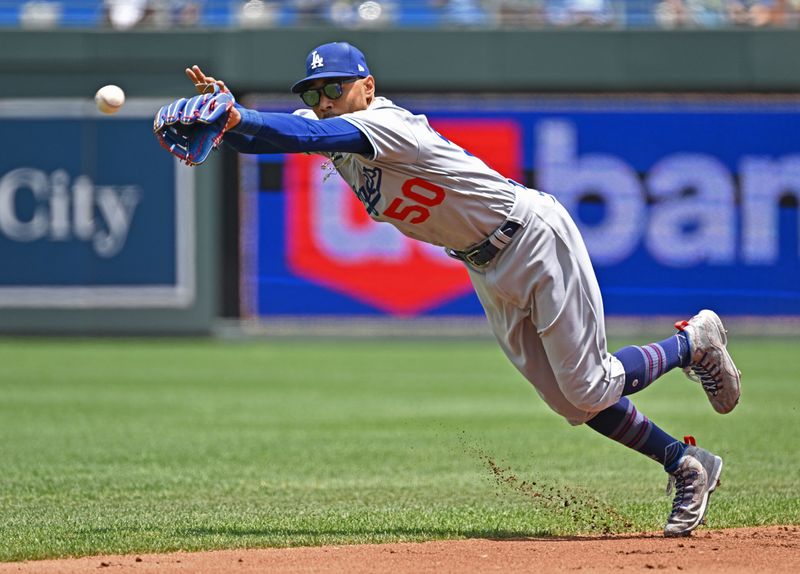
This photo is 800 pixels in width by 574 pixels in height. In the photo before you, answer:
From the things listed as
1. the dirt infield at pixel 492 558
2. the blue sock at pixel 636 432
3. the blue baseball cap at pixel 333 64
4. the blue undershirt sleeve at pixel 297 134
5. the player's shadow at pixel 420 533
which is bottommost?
the player's shadow at pixel 420 533

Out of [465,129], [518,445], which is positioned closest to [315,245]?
[465,129]

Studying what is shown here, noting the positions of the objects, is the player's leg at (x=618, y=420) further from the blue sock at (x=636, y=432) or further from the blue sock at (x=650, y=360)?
the blue sock at (x=650, y=360)

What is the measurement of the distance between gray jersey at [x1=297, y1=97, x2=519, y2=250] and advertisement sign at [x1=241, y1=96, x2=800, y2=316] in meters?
13.3

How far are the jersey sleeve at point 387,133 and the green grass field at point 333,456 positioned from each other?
160 centimetres

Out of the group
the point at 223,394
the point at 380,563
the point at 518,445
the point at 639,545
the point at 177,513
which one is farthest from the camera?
the point at 223,394

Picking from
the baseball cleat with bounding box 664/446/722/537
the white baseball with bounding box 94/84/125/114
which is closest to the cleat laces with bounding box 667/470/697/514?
the baseball cleat with bounding box 664/446/722/537

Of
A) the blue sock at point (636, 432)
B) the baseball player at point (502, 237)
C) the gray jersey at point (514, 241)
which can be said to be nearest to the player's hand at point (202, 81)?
the baseball player at point (502, 237)

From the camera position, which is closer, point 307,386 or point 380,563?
point 380,563

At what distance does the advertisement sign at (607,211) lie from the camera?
60.8 ft

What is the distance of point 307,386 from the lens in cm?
1342

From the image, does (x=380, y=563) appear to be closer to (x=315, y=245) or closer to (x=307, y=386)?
(x=307, y=386)

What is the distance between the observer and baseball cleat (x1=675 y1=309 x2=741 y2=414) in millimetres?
5594

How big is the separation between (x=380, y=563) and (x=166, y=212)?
14.3 m

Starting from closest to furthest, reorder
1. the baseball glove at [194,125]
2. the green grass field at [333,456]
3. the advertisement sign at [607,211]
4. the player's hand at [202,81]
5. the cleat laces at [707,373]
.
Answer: the baseball glove at [194,125] < the player's hand at [202,81] < the cleat laces at [707,373] < the green grass field at [333,456] < the advertisement sign at [607,211]
